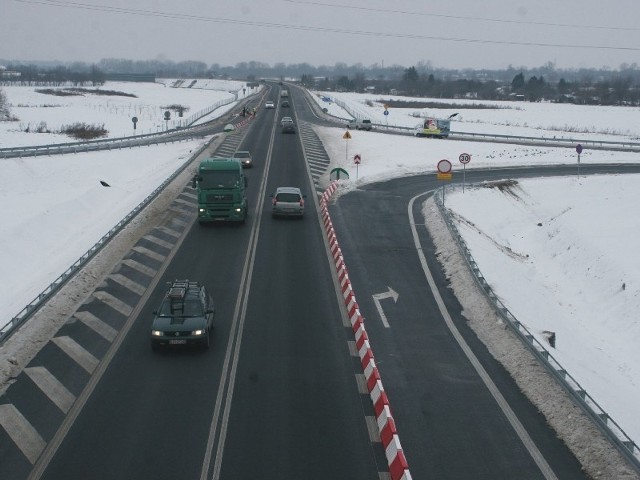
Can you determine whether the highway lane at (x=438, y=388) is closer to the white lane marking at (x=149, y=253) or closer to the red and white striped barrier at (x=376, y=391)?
the red and white striped barrier at (x=376, y=391)

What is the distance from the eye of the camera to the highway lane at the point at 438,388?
1352 centimetres

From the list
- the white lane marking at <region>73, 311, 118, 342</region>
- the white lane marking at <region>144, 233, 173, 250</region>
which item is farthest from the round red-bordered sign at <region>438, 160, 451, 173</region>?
the white lane marking at <region>73, 311, 118, 342</region>

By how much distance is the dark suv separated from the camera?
59.7 feet

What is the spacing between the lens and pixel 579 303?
100 feet

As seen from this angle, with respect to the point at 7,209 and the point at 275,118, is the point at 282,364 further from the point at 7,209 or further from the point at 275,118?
the point at 275,118

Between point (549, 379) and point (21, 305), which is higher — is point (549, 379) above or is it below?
above

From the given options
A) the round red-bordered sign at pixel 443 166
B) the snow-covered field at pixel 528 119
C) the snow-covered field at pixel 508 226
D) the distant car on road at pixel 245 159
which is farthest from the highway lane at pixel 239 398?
the snow-covered field at pixel 528 119

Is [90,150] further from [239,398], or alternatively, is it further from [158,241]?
[239,398]

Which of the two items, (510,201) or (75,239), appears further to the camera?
(510,201)

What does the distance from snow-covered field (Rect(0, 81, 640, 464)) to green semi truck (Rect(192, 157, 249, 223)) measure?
6.25 meters

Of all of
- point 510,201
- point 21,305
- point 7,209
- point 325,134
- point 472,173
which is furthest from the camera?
point 325,134

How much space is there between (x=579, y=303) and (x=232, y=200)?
53.2 ft

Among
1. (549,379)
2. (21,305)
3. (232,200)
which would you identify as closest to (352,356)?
(549,379)

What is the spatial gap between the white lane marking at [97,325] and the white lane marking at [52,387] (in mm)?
2457
